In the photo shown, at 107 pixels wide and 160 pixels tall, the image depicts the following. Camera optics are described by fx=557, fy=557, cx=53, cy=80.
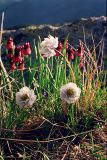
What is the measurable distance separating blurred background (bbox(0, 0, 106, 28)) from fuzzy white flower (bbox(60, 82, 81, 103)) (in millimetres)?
2727

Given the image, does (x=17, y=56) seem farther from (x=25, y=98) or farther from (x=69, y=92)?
(x=69, y=92)

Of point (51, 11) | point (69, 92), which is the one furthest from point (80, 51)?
point (51, 11)

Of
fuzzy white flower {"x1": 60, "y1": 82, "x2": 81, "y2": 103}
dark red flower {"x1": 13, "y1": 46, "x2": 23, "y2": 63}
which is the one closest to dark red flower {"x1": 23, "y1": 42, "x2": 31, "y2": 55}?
dark red flower {"x1": 13, "y1": 46, "x2": 23, "y2": 63}

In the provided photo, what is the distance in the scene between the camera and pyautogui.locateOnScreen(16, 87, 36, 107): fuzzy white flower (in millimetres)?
3002

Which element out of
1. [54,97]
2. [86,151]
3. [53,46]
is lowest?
[86,151]

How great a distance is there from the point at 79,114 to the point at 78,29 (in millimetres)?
Result: 1858

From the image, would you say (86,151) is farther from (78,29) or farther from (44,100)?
(78,29)

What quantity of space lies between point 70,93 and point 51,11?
2.80 meters

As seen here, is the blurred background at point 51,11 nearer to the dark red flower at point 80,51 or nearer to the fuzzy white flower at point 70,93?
the dark red flower at point 80,51

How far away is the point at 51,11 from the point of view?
18.5ft

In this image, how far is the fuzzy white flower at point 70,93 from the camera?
295cm

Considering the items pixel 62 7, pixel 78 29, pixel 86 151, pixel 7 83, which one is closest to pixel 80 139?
pixel 86 151

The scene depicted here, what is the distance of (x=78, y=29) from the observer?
16.2 feet

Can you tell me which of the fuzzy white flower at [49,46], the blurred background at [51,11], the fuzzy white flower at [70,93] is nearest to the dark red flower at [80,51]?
the fuzzy white flower at [49,46]
